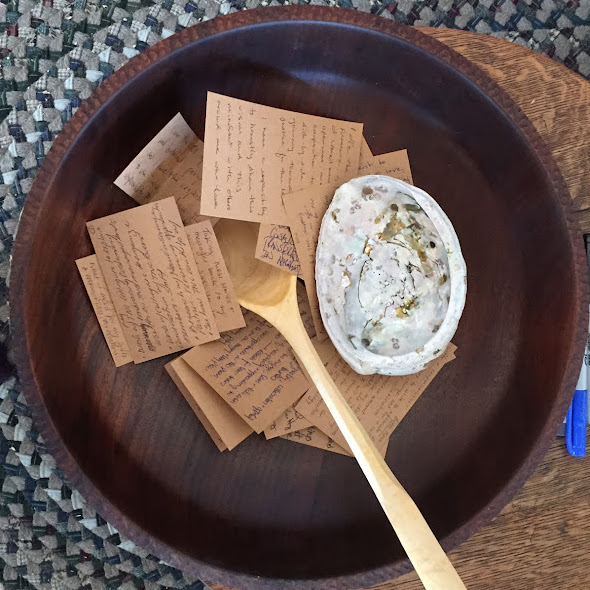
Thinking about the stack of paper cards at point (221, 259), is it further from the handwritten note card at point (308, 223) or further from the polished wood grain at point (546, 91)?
the polished wood grain at point (546, 91)

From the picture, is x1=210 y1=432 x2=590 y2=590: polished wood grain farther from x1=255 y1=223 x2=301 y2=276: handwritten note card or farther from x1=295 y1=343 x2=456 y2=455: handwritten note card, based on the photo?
x1=255 y1=223 x2=301 y2=276: handwritten note card

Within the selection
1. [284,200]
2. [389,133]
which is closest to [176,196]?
[284,200]

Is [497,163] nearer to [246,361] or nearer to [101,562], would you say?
[246,361]

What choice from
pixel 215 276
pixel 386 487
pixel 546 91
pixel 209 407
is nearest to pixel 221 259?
pixel 215 276

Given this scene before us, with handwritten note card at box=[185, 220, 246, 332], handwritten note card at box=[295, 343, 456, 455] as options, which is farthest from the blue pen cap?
handwritten note card at box=[185, 220, 246, 332]

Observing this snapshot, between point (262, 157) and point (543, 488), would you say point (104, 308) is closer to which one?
point (262, 157)
